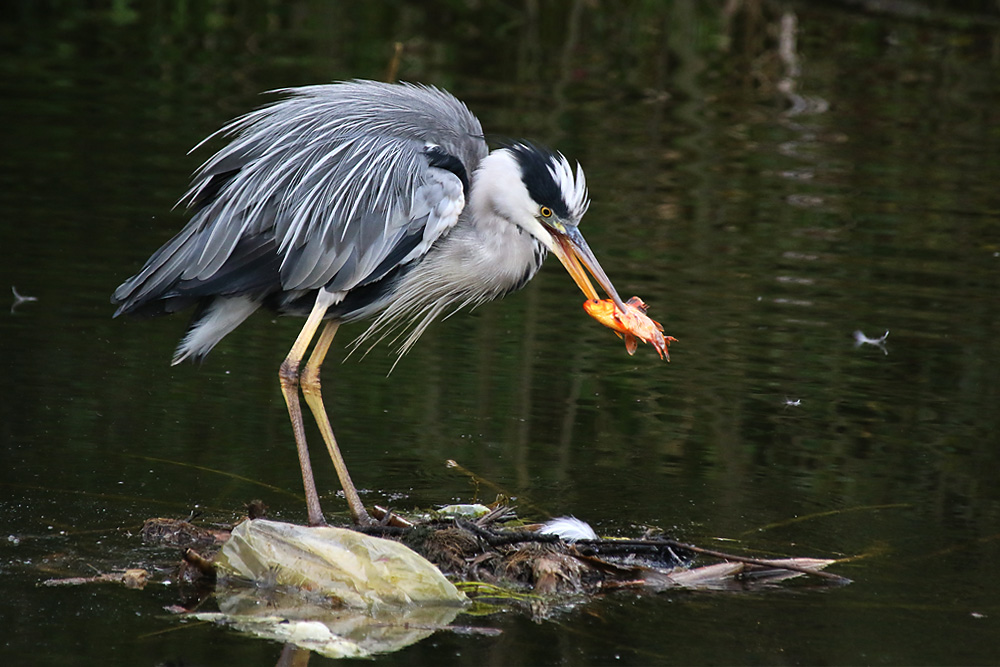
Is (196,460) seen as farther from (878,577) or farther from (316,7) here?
(316,7)

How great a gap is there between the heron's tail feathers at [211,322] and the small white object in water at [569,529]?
1631mm

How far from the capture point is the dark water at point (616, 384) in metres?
5.02

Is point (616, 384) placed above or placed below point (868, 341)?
below

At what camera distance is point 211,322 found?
20.4ft

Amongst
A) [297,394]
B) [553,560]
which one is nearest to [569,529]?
[553,560]

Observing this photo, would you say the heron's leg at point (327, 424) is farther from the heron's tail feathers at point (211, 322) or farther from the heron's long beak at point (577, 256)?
the heron's long beak at point (577, 256)

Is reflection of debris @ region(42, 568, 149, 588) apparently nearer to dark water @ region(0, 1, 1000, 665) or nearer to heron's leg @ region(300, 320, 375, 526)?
dark water @ region(0, 1, 1000, 665)

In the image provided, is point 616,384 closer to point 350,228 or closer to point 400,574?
point 350,228

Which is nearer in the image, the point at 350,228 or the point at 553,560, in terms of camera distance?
the point at 553,560

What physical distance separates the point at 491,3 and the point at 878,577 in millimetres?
17240

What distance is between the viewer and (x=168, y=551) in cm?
534

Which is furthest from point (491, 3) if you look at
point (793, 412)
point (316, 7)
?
point (793, 412)

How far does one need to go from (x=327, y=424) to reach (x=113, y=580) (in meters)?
1.36

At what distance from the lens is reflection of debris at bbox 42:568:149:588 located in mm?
4953
